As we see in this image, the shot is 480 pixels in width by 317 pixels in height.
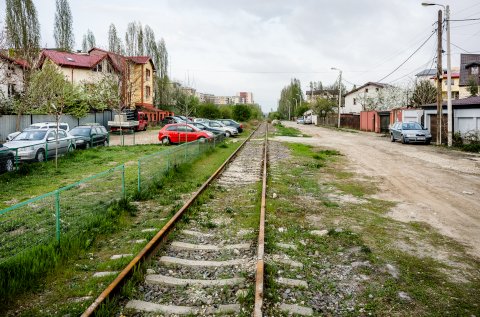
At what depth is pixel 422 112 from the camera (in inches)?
1326

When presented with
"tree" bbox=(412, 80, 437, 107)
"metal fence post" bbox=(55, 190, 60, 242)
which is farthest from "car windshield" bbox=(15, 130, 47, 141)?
"tree" bbox=(412, 80, 437, 107)

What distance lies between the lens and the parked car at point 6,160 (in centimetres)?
1326

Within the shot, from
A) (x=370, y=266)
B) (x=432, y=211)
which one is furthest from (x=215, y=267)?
(x=432, y=211)

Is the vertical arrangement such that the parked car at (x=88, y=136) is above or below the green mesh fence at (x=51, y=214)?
above

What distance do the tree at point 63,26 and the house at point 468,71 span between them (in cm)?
6181

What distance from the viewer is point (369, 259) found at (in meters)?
5.96

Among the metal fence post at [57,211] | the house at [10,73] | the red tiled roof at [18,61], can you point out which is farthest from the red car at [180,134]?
the metal fence post at [57,211]

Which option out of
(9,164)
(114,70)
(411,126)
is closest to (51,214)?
(9,164)

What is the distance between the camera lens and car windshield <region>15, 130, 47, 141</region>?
17750 mm

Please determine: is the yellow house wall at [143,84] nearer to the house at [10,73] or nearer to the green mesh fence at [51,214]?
the house at [10,73]

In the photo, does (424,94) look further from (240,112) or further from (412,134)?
(240,112)

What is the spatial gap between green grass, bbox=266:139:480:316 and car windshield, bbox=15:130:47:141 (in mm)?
13170

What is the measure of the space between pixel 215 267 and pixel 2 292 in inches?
108

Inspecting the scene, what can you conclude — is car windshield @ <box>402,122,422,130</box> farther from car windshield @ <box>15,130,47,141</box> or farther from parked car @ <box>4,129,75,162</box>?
car windshield @ <box>15,130,47,141</box>
